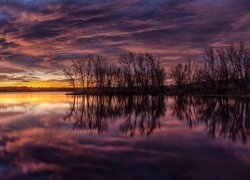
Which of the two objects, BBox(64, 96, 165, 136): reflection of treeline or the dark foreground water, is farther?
BBox(64, 96, 165, 136): reflection of treeline

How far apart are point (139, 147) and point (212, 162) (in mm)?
3509

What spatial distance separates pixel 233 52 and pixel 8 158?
88596mm

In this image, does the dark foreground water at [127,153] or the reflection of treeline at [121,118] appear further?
the reflection of treeline at [121,118]

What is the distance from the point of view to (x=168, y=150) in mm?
12609

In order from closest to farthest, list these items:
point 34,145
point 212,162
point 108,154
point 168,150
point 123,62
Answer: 1. point 212,162
2. point 108,154
3. point 168,150
4. point 34,145
5. point 123,62

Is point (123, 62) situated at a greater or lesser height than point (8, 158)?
greater

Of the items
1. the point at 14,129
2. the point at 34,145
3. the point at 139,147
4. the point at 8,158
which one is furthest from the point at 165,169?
the point at 14,129

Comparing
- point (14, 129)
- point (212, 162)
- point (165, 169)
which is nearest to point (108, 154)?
point (165, 169)

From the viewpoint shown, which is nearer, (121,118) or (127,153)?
(127,153)

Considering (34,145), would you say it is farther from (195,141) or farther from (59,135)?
(195,141)

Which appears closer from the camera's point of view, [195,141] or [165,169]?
[165,169]

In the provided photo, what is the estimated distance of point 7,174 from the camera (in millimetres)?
8977

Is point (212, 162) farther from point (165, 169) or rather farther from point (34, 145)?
point (34, 145)

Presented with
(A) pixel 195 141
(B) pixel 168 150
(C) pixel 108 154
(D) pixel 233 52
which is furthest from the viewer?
(D) pixel 233 52
